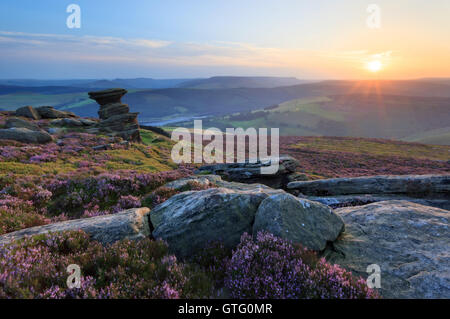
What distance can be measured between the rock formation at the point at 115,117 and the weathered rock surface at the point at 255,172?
105ft

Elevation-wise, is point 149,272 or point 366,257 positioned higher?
point 149,272

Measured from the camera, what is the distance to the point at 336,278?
4.50m

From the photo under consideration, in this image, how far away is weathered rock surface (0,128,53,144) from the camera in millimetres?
30469

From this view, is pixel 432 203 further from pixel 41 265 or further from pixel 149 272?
pixel 41 265

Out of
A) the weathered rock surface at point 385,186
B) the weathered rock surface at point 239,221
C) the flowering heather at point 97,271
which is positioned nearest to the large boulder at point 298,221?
the weathered rock surface at point 239,221

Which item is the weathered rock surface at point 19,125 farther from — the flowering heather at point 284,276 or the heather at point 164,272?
the flowering heather at point 284,276

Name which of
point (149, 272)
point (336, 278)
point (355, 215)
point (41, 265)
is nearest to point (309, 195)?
point (355, 215)

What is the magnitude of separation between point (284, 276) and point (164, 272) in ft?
8.34

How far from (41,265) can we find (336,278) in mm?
6042

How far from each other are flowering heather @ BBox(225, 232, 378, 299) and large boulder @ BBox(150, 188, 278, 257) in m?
1.20

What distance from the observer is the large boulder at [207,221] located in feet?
21.2

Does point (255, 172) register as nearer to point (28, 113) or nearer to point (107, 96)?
point (107, 96)

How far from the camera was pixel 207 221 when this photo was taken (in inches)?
268

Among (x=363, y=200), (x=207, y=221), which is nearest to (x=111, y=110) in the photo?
(x=363, y=200)
